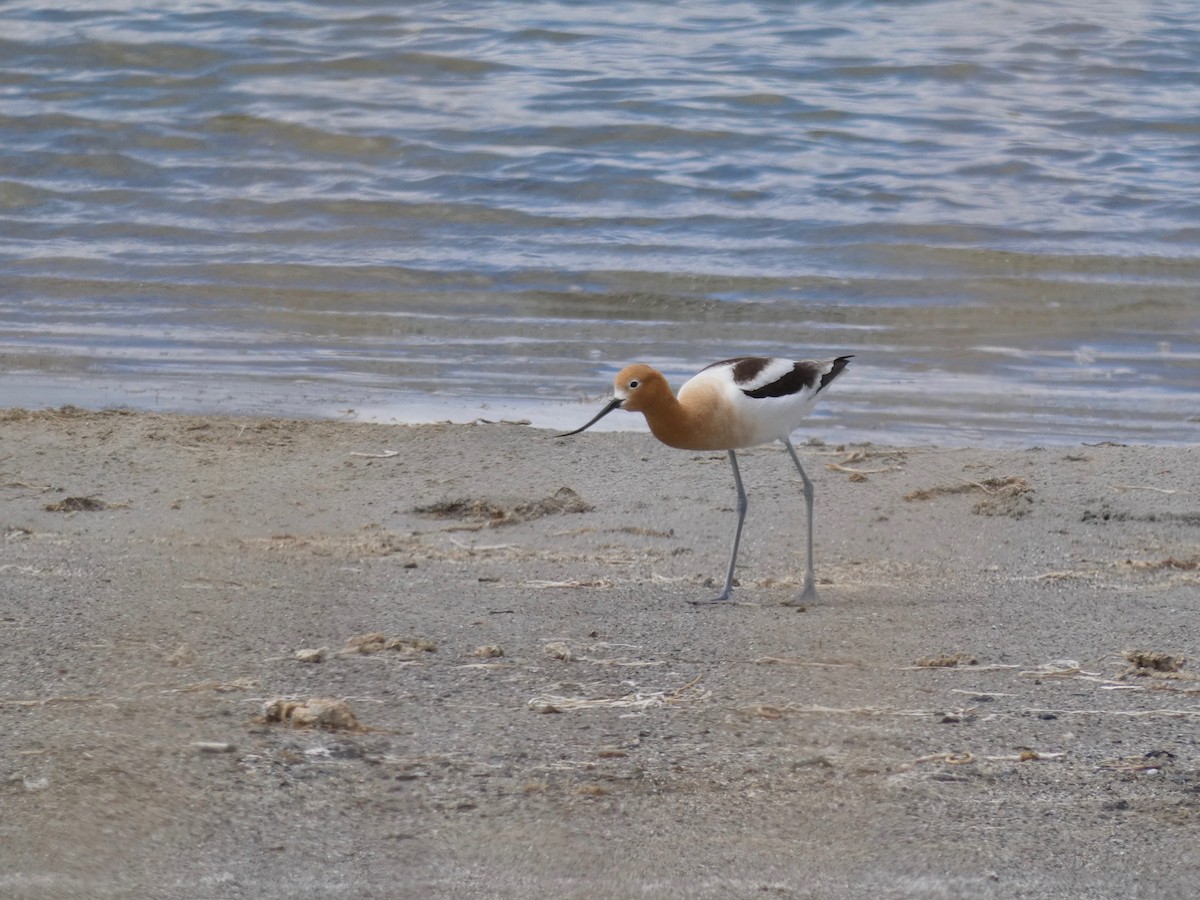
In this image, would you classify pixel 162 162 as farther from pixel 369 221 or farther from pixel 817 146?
pixel 817 146

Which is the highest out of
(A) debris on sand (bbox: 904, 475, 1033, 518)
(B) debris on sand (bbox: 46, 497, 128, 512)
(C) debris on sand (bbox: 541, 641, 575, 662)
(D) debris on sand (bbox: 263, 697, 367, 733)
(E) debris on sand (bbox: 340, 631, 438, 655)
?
(D) debris on sand (bbox: 263, 697, 367, 733)

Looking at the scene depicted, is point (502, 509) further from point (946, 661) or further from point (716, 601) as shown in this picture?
point (946, 661)

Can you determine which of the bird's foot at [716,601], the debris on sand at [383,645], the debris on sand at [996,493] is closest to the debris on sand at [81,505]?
the debris on sand at [383,645]

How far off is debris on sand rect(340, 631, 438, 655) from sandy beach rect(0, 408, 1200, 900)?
0.4 inches

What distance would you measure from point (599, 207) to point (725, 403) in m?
8.37

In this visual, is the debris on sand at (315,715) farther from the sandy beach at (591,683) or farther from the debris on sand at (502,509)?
the debris on sand at (502,509)

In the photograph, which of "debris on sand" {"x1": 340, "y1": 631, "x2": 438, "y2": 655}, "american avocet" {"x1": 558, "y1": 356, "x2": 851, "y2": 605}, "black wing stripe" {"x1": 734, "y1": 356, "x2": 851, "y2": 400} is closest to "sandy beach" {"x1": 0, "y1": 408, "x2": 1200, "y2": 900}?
"debris on sand" {"x1": 340, "y1": 631, "x2": 438, "y2": 655}

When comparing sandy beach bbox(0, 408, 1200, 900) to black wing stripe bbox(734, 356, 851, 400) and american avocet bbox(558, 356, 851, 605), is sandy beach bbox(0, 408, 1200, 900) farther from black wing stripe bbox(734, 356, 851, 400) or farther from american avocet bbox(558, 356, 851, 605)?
black wing stripe bbox(734, 356, 851, 400)

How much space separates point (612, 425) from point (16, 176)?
885 centimetres

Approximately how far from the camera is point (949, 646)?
4.68m

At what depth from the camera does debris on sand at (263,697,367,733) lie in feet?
12.1

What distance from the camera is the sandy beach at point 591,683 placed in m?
3.14

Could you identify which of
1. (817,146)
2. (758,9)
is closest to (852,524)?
(817,146)

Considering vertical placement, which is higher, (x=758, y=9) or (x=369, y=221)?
(x=758, y=9)
